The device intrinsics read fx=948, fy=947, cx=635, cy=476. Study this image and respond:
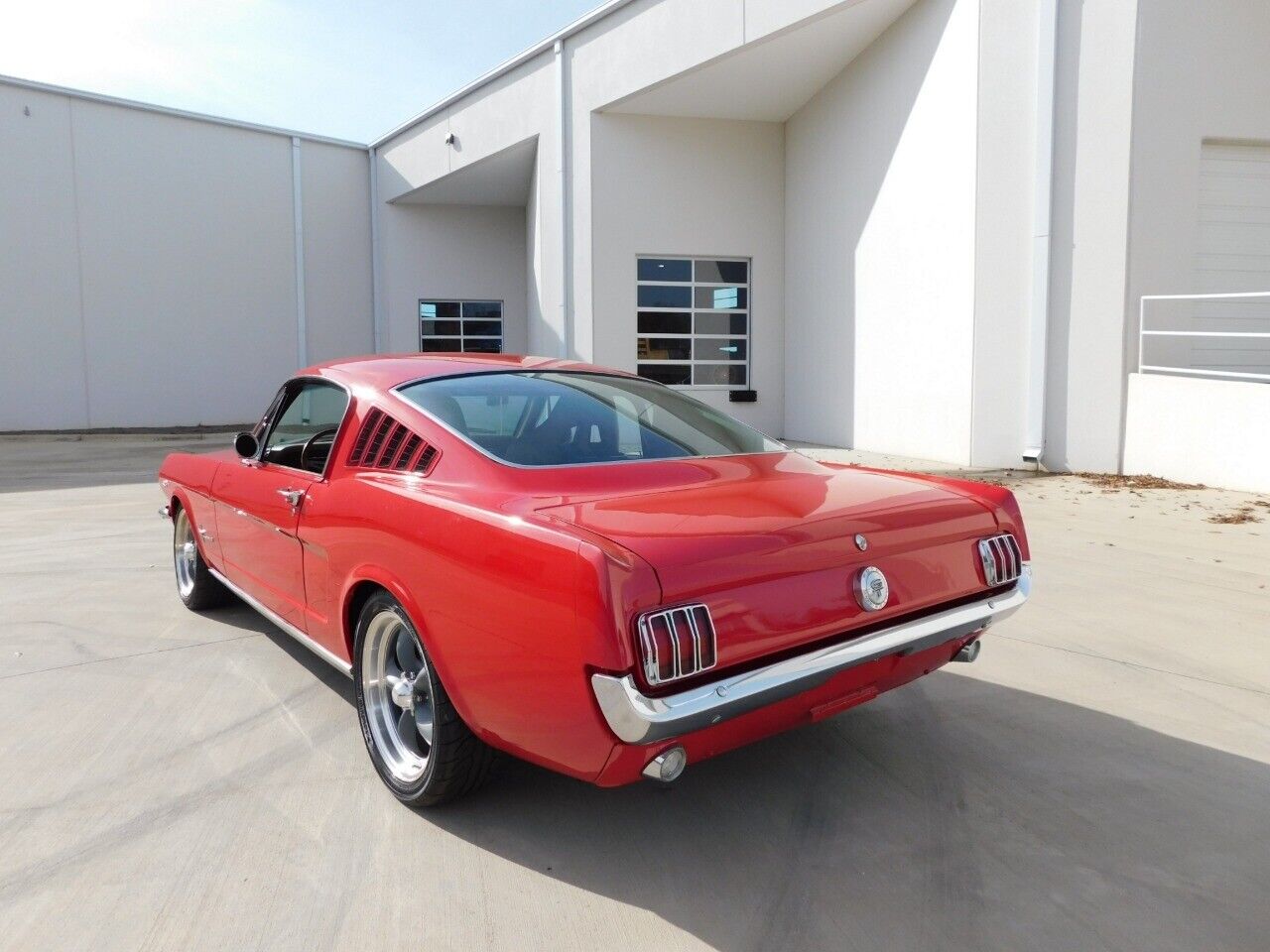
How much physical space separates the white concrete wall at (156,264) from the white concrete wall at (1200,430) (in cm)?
1531

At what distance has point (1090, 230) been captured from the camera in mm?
9602

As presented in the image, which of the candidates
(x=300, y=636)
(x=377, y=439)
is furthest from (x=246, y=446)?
(x=377, y=439)

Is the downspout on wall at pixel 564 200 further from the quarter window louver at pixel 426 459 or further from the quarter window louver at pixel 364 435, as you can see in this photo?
the quarter window louver at pixel 426 459

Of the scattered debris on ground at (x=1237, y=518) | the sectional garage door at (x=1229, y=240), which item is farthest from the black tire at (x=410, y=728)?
the sectional garage door at (x=1229, y=240)

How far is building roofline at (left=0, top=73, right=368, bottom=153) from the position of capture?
16391 millimetres

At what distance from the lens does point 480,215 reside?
19953 mm

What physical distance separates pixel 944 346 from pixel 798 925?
9386 mm

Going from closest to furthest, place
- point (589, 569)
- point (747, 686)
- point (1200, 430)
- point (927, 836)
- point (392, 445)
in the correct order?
point (589, 569) → point (747, 686) → point (927, 836) → point (392, 445) → point (1200, 430)

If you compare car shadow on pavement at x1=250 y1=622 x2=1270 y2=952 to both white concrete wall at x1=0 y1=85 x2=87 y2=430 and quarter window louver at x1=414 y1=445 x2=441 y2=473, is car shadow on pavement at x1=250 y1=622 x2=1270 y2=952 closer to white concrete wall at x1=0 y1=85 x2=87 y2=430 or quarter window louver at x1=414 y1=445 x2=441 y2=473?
quarter window louver at x1=414 y1=445 x2=441 y2=473

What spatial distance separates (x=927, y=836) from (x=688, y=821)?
691 mm

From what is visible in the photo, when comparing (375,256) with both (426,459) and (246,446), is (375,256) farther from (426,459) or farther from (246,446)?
(426,459)

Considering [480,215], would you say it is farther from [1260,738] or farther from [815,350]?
[1260,738]

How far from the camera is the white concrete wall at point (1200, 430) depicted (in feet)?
27.1

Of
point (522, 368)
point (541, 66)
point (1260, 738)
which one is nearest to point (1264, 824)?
point (1260, 738)
